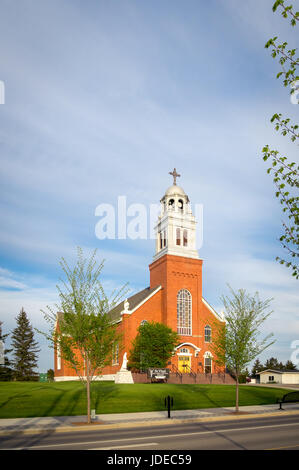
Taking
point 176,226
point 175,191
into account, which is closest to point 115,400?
point 176,226

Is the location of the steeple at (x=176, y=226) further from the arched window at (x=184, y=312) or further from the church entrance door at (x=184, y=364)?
the church entrance door at (x=184, y=364)

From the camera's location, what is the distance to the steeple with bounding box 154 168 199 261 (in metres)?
52.3

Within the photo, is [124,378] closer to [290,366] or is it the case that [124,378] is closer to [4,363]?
[4,363]

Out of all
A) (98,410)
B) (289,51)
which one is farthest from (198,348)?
(289,51)

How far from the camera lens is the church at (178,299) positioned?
158ft

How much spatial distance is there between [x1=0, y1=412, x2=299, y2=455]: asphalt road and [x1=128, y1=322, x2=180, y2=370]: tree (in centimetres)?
2708

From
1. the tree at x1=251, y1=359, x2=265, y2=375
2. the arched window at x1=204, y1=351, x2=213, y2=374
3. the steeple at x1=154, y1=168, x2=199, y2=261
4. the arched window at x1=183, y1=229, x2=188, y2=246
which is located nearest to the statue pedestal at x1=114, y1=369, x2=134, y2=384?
the arched window at x1=204, y1=351, x2=213, y2=374

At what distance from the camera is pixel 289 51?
30.9 feet

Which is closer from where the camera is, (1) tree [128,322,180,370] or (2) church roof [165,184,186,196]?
(1) tree [128,322,180,370]

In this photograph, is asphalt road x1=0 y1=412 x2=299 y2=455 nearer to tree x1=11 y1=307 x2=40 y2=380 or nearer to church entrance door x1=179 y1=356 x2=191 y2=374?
church entrance door x1=179 y1=356 x2=191 y2=374

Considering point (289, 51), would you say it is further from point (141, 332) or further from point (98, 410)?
point (141, 332)

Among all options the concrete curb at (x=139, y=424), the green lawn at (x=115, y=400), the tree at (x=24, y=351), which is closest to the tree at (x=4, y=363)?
the tree at (x=24, y=351)

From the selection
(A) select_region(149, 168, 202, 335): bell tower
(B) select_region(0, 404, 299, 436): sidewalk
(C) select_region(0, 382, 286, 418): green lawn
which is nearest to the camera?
(B) select_region(0, 404, 299, 436): sidewalk
